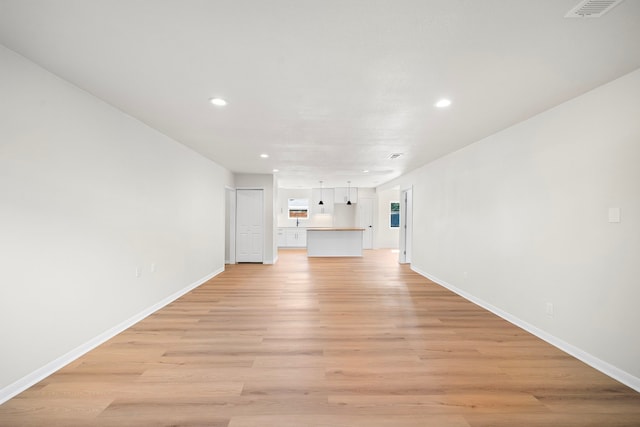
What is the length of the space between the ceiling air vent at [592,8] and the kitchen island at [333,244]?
7993mm

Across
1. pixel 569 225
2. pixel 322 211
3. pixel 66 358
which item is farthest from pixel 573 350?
pixel 322 211

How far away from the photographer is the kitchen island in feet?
30.8

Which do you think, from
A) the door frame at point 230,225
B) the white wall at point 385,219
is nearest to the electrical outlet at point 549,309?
the door frame at point 230,225

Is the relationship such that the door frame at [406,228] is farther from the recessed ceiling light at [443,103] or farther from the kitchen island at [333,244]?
the recessed ceiling light at [443,103]

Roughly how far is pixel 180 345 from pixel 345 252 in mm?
6913

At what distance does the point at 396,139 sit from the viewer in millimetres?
4145

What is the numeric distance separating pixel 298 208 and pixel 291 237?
1.22 metres

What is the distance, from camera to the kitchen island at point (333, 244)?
30.8 ft

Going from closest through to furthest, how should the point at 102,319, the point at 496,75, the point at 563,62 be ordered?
the point at 563,62 → the point at 496,75 → the point at 102,319

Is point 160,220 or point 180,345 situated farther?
point 160,220

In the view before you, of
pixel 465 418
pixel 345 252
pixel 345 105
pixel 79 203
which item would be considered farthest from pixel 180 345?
pixel 345 252

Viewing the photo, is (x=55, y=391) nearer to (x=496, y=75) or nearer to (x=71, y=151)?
(x=71, y=151)

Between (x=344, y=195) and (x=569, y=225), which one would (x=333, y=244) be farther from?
(x=569, y=225)

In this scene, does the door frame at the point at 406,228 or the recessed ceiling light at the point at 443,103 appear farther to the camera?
the door frame at the point at 406,228
